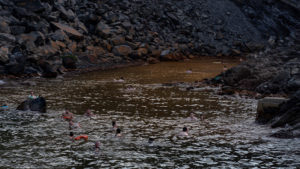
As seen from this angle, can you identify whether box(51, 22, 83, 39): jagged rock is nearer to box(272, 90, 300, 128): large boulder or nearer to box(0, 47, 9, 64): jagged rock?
box(0, 47, 9, 64): jagged rock

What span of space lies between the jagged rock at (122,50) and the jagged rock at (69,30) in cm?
763

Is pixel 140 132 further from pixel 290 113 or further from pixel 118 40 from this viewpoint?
pixel 118 40

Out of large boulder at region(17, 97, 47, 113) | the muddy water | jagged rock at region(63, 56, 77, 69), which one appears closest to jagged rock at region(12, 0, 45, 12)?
jagged rock at region(63, 56, 77, 69)

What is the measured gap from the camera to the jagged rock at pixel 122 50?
75.0 m

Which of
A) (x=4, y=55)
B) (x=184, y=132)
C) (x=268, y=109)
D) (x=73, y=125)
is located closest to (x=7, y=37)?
(x=4, y=55)

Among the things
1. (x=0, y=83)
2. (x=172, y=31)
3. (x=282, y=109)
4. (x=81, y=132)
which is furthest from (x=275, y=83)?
(x=172, y=31)

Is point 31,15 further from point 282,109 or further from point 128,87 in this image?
point 282,109

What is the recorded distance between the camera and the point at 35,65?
56.5 metres

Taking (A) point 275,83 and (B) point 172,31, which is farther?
(B) point 172,31

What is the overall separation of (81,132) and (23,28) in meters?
41.4

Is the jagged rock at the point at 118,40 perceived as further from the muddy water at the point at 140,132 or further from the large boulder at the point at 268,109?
the large boulder at the point at 268,109

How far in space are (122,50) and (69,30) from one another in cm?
1175

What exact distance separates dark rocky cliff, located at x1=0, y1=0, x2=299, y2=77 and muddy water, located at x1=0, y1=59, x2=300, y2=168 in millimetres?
16027

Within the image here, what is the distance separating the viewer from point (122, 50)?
7594 centimetres
